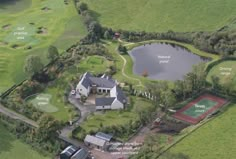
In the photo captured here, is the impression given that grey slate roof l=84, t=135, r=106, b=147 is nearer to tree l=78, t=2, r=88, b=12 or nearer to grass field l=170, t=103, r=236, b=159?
grass field l=170, t=103, r=236, b=159

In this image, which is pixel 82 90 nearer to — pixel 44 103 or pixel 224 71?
pixel 44 103

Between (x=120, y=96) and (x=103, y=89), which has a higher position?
(x=103, y=89)

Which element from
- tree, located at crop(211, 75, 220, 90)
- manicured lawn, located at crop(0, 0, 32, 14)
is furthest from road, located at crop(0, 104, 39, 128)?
manicured lawn, located at crop(0, 0, 32, 14)

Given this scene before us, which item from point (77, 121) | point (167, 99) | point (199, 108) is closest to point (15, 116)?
point (77, 121)

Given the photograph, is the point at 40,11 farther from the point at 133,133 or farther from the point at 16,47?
the point at 133,133

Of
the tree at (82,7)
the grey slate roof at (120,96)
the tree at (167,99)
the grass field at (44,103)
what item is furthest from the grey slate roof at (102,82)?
the tree at (82,7)

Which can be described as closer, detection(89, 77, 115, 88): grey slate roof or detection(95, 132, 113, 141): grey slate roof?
detection(95, 132, 113, 141): grey slate roof

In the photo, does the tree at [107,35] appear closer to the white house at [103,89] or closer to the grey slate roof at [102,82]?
the white house at [103,89]
